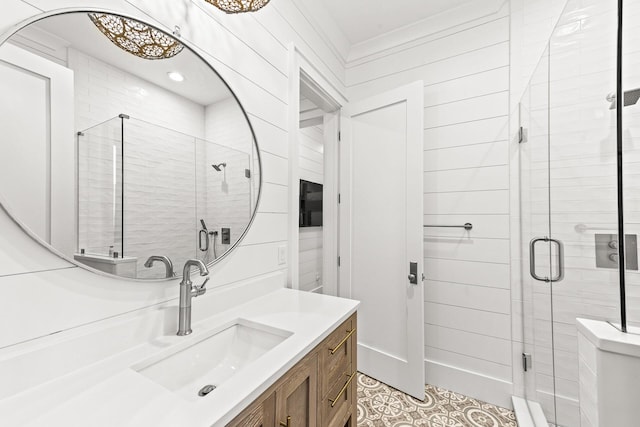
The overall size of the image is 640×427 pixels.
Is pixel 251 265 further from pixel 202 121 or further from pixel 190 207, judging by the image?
pixel 202 121

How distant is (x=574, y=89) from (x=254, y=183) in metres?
1.42

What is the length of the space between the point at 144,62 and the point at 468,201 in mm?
2020

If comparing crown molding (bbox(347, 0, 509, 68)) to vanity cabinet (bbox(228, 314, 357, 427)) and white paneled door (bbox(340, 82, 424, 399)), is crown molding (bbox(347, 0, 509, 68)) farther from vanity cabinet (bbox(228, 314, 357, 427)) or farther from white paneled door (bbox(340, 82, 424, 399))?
vanity cabinet (bbox(228, 314, 357, 427))

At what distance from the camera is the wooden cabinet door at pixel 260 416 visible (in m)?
0.62

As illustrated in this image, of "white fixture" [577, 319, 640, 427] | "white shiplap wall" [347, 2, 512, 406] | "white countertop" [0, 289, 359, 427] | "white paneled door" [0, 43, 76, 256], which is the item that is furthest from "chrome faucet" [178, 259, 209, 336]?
"white shiplap wall" [347, 2, 512, 406]

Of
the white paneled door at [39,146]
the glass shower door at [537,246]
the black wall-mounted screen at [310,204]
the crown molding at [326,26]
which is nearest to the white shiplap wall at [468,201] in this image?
the glass shower door at [537,246]

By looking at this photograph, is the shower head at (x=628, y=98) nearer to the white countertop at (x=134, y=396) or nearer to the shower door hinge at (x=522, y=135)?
the shower door hinge at (x=522, y=135)

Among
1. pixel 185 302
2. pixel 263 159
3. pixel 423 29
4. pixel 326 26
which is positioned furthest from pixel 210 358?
pixel 423 29

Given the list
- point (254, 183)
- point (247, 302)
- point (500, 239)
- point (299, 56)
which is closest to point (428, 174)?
point (500, 239)

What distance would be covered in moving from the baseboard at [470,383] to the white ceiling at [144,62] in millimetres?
2308

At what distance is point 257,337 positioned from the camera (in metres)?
→ 1.03

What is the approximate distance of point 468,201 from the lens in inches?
77.0

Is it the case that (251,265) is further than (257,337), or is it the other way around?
(251,265)

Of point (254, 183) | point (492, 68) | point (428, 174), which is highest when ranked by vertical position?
point (492, 68)
